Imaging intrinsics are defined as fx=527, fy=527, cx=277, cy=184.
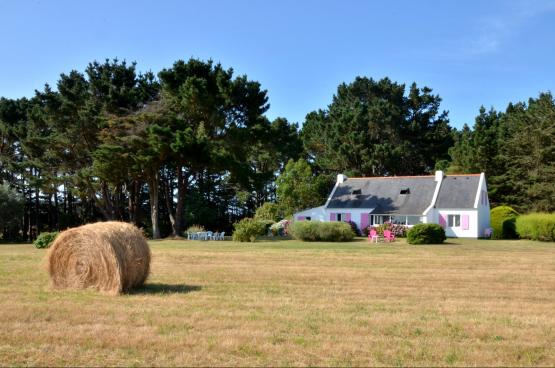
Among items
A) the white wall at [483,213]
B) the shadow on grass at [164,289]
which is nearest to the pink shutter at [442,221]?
the white wall at [483,213]

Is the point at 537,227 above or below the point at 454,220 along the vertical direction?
below

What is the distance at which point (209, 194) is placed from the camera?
180ft

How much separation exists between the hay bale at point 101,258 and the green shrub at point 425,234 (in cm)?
2127

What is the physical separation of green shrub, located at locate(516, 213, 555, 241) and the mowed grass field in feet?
65.7

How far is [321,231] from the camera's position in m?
32.3

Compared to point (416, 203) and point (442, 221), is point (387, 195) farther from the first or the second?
point (442, 221)

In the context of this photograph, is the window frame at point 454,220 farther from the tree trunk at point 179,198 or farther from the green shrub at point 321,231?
the tree trunk at point 179,198

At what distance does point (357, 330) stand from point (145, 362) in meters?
3.12

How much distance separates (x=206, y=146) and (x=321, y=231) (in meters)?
9.90

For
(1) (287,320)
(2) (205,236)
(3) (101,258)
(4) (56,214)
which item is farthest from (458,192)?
(4) (56,214)

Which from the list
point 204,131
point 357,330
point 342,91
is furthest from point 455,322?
point 342,91

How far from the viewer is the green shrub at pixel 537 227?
1287 inches

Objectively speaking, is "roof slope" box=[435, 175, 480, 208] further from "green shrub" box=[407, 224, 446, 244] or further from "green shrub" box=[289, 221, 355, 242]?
"green shrub" box=[289, 221, 355, 242]

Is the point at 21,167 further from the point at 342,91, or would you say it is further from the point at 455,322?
the point at 455,322
